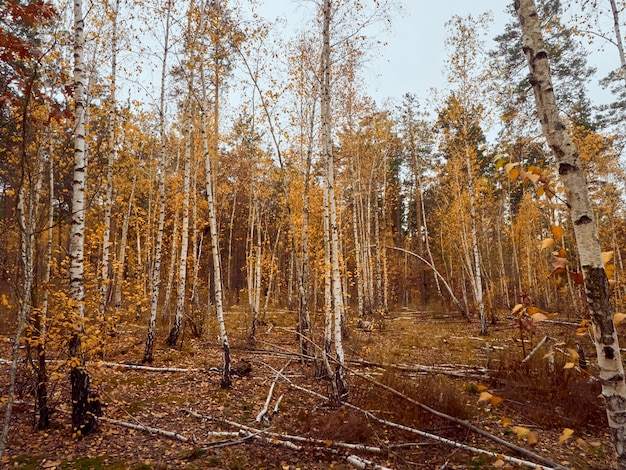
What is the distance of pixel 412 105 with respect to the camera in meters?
20.8

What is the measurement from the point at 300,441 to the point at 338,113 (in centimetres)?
976

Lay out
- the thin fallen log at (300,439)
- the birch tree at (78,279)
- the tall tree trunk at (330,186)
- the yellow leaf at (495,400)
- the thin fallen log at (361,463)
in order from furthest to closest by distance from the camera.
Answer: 1. the tall tree trunk at (330,186)
2. the birch tree at (78,279)
3. the thin fallen log at (300,439)
4. the thin fallen log at (361,463)
5. the yellow leaf at (495,400)

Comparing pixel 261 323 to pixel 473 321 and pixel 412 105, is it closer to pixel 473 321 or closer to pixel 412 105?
pixel 473 321

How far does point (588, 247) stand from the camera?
1.99m

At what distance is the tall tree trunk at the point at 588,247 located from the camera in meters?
1.90

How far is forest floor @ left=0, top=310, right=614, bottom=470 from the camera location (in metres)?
4.27

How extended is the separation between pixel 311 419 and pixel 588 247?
14.8 feet

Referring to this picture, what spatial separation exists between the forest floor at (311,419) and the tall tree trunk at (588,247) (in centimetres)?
72

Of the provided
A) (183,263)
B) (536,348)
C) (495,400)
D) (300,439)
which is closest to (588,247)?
(495,400)

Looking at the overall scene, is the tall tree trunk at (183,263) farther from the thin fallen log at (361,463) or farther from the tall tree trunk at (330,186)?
the thin fallen log at (361,463)

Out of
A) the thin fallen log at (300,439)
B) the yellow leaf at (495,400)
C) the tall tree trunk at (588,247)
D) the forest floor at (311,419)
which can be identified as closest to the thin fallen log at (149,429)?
the forest floor at (311,419)

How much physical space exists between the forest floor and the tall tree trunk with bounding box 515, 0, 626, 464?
2.36ft

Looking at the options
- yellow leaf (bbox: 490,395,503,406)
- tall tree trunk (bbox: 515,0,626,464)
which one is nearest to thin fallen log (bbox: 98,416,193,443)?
yellow leaf (bbox: 490,395,503,406)

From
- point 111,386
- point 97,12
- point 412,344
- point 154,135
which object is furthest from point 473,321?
point 97,12
